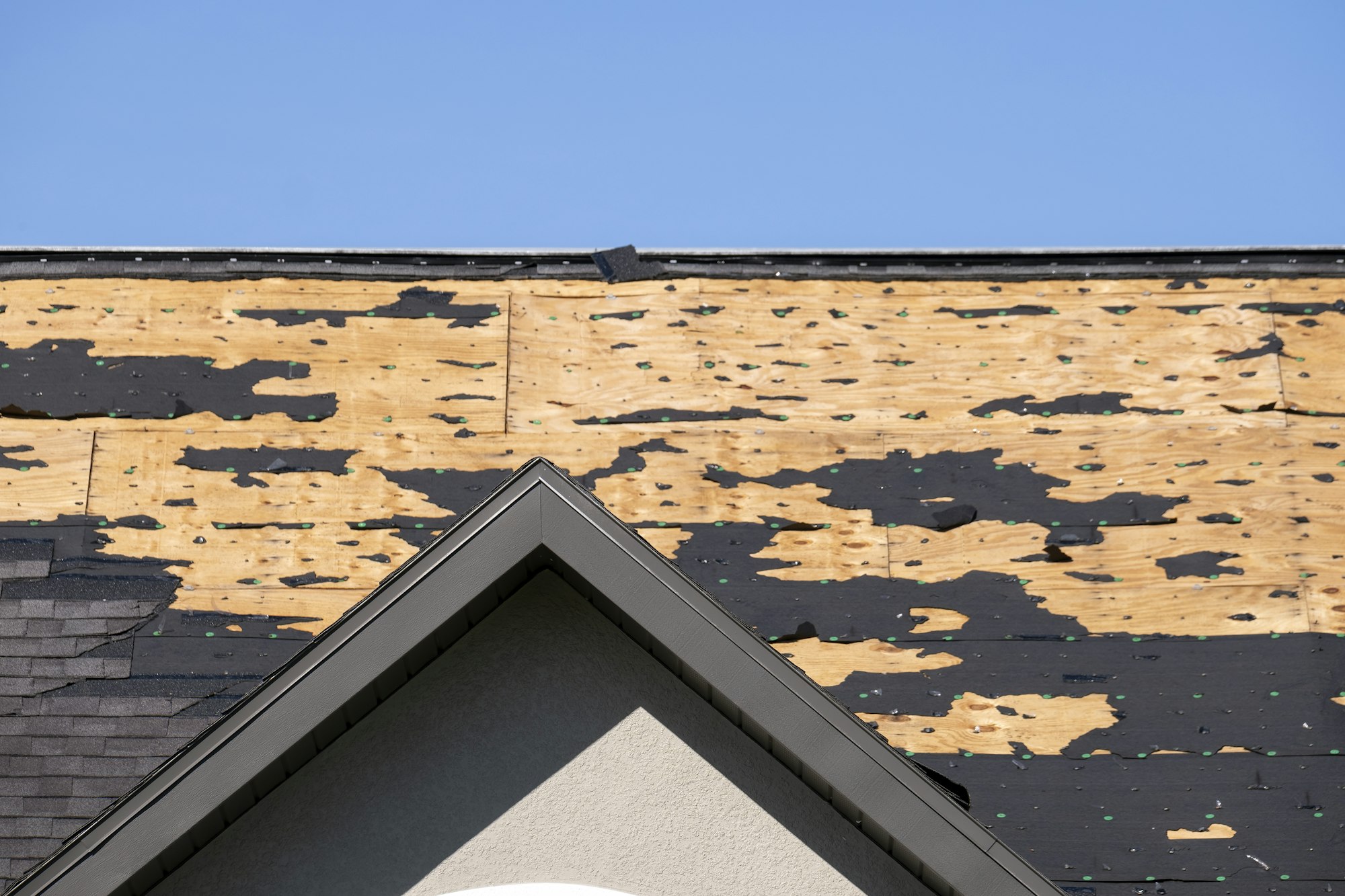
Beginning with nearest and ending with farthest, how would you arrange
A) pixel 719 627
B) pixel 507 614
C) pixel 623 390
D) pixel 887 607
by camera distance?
pixel 719 627
pixel 507 614
pixel 887 607
pixel 623 390

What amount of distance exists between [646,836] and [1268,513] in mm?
3797

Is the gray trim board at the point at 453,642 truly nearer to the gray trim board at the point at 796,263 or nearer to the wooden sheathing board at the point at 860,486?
the wooden sheathing board at the point at 860,486

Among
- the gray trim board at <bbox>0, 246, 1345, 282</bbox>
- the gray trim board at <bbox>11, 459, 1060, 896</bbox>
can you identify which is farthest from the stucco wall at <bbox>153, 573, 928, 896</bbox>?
the gray trim board at <bbox>0, 246, 1345, 282</bbox>

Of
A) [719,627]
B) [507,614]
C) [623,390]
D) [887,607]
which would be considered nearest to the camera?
[719,627]

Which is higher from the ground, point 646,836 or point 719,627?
point 719,627

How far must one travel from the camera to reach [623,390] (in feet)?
19.1

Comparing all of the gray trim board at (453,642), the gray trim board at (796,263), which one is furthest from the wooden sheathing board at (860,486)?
the gray trim board at (453,642)

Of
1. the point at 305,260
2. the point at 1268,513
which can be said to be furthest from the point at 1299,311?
the point at 305,260

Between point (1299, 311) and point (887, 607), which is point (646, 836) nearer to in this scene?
point (887, 607)

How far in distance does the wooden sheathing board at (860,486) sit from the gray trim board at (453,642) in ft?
6.27

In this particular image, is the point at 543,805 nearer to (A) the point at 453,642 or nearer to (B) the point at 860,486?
(A) the point at 453,642

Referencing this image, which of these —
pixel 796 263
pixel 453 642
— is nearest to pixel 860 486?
pixel 796 263

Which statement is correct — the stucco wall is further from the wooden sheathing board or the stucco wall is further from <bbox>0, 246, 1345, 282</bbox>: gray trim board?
<bbox>0, 246, 1345, 282</bbox>: gray trim board

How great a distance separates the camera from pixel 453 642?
11.3 feet
